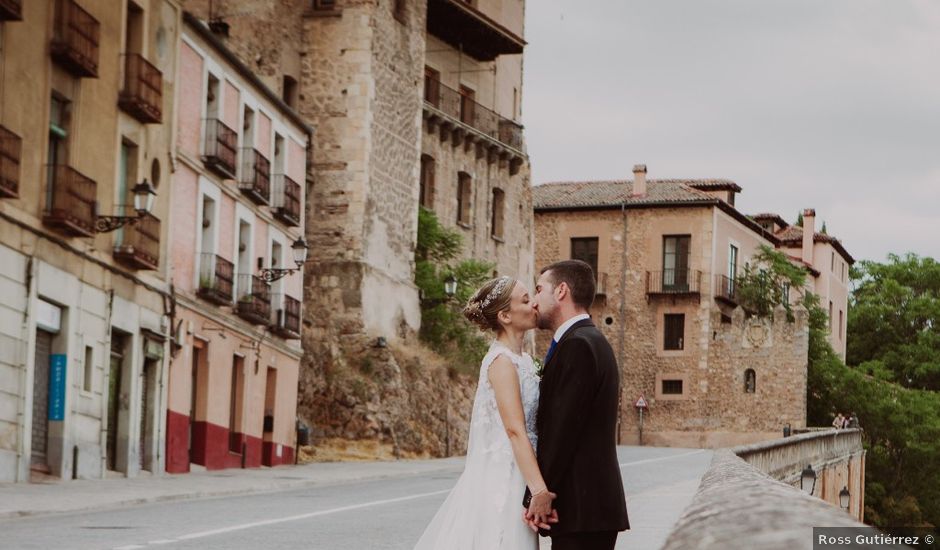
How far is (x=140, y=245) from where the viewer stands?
100 feet

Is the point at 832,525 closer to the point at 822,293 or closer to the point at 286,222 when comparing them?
the point at 286,222

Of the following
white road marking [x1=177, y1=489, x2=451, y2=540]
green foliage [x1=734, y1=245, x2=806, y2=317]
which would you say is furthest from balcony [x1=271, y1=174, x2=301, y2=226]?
green foliage [x1=734, y1=245, x2=806, y2=317]

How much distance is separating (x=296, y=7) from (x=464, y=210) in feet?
41.8

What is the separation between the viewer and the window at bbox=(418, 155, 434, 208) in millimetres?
55969

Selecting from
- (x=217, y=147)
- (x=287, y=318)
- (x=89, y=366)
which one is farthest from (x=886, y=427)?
(x=89, y=366)

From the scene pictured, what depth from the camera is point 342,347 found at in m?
47.2

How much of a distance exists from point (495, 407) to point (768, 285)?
71344 millimetres

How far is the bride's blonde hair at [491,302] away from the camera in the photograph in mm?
6504

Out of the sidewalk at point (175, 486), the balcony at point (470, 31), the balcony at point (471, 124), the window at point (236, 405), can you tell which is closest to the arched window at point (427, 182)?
the balcony at point (471, 124)

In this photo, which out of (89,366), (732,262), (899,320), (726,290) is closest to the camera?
(89,366)

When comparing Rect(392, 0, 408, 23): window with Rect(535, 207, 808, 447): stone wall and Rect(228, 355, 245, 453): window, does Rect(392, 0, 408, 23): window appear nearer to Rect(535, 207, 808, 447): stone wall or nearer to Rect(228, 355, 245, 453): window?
Rect(228, 355, 245, 453): window

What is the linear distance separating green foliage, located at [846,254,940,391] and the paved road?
6713 centimetres

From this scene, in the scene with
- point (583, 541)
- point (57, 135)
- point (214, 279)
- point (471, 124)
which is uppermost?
point (471, 124)

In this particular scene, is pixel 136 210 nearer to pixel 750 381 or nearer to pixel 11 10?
pixel 11 10
